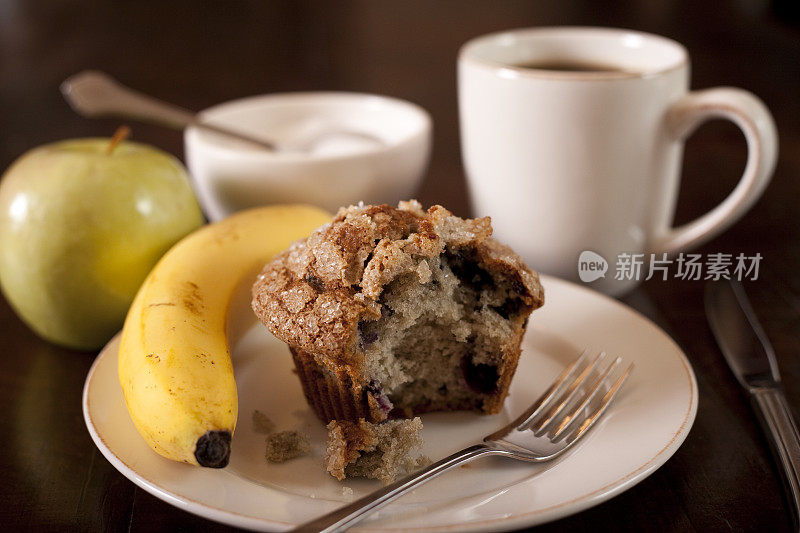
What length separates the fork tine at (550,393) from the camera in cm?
123

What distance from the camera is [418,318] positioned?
125 cm

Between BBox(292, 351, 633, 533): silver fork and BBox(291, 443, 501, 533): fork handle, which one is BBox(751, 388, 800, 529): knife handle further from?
BBox(291, 443, 501, 533): fork handle

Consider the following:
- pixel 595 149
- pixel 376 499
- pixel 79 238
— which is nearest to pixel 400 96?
pixel 595 149

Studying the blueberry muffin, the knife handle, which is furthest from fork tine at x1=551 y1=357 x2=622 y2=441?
the knife handle

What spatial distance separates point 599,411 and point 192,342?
64 cm

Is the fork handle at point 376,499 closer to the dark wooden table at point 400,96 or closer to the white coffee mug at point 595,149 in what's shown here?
the dark wooden table at point 400,96

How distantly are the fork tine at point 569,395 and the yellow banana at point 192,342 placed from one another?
0.47 meters

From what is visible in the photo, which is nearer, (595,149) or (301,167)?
(595,149)

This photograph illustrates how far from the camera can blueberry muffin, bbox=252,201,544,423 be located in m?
1.16

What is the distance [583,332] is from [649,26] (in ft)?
8.90

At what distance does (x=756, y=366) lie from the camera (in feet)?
4.69

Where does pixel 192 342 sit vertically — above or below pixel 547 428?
above

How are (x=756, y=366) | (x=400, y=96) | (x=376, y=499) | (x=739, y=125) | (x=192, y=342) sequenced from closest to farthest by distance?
(x=376, y=499), (x=192, y=342), (x=756, y=366), (x=739, y=125), (x=400, y=96)

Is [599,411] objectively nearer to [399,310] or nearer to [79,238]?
[399,310]
